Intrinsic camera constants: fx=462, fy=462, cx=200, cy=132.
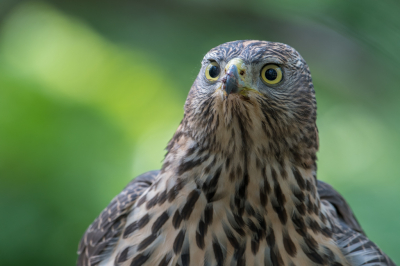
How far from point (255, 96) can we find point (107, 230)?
1061 mm

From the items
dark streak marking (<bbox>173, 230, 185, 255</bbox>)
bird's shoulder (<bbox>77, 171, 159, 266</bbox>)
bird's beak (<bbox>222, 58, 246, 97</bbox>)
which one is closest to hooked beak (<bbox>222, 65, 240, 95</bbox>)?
bird's beak (<bbox>222, 58, 246, 97</bbox>)

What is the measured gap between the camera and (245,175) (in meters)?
1.90

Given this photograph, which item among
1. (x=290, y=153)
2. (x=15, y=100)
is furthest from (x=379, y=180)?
(x=15, y=100)

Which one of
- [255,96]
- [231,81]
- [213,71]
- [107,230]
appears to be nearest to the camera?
[231,81]

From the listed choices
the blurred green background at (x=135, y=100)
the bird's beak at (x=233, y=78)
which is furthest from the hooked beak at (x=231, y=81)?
the blurred green background at (x=135, y=100)

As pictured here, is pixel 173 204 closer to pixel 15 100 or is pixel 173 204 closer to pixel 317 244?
pixel 317 244

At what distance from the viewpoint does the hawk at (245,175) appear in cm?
185

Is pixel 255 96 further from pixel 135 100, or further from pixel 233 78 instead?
pixel 135 100

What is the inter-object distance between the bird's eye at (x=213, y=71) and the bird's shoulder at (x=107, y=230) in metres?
0.79

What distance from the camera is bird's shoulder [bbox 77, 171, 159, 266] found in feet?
7.47

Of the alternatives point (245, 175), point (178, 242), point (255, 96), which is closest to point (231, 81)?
point (255, 96)

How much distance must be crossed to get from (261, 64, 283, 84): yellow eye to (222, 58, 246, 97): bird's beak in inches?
5.1

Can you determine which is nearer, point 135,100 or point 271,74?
point 271,74

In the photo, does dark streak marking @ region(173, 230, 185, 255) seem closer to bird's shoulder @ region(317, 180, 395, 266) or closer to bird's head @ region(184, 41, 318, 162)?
bird's head @ region(184, 41, 318, 162)
